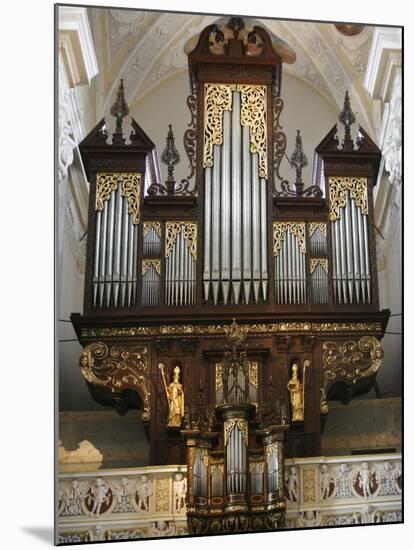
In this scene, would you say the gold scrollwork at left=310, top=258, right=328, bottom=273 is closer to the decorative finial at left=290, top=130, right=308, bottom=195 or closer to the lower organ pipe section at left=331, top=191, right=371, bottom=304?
the lower organ pipe section at left=331, top=191, right=371, bottom=304

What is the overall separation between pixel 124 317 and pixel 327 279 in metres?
2.32

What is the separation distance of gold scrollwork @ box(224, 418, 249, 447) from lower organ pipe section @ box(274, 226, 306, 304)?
1.40m

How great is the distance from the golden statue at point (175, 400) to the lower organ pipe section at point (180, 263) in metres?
0.78

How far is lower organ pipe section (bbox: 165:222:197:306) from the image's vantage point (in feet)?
38.7

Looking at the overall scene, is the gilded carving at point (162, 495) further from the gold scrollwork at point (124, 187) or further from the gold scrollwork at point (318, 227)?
the gold scrollwork at point (318, 227)

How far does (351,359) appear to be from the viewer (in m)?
11.9

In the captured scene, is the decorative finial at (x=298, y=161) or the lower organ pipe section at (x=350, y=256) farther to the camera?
the decorative finial at (x=298, y=161)

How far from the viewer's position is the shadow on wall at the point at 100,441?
1130 centimetres

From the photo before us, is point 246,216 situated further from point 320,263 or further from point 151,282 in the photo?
point 151,282

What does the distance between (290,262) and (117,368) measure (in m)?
2.27

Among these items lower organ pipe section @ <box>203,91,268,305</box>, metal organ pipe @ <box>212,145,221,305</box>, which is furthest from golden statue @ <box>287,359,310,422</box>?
metal organ pipe @ <box>212,145,221,305</box>

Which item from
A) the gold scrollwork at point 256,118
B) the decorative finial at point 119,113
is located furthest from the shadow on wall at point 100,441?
the gold scrollwork at point 256,118

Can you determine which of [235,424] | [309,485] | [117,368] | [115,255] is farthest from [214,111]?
[309,485]

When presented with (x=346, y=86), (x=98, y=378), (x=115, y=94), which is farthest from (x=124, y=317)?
(x=346, y=86)
